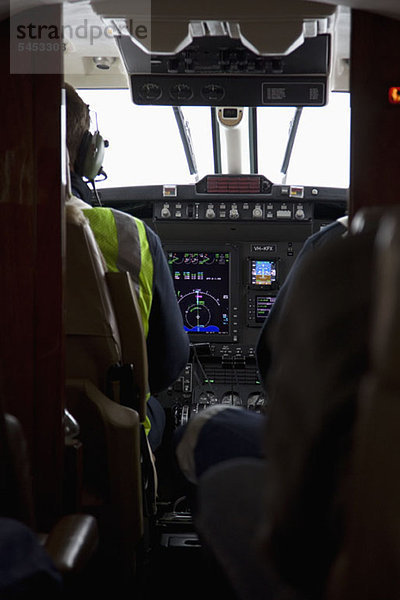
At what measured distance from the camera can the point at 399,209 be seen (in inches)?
33.2

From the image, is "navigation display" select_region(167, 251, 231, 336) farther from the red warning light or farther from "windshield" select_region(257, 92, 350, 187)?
the red warning light

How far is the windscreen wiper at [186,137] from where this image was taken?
16.7 ft

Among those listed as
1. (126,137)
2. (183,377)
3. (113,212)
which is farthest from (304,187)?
(126,137)

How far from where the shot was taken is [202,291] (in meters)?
4.16

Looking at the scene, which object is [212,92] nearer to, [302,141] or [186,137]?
[186,137]

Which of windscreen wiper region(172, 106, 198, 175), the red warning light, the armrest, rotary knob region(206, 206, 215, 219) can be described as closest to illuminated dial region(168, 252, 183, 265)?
rotary knob region(206, 206, 215, 219)

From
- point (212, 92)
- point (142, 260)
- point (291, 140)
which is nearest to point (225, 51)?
point (212, 92)

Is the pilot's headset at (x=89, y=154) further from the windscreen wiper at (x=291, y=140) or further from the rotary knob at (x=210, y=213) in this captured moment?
the windscreen wiper at (x=291, y=140)

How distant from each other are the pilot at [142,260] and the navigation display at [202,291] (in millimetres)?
1511

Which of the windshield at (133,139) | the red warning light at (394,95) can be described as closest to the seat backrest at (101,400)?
the red warning light at (394,95)

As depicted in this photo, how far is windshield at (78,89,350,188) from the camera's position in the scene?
5.21 meters

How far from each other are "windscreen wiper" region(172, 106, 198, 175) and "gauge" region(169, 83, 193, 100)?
92.1 inches

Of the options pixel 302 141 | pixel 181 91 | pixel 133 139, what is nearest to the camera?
pixel 181 91

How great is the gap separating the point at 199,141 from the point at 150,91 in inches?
108
